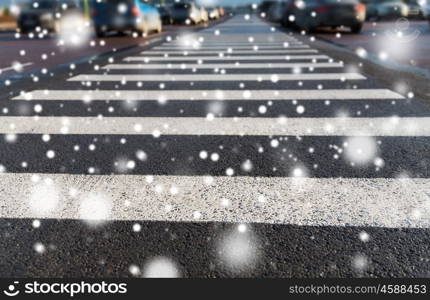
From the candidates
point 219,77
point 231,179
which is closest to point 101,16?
point 219,77

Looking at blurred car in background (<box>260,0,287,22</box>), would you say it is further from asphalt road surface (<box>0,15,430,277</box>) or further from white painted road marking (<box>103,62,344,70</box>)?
asphalt road surface (<box>0,15,430,277</box>)

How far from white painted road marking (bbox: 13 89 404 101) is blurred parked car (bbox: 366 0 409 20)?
30.2 m

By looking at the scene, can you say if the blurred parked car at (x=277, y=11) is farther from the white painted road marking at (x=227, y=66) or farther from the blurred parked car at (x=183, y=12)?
the white painted road marking at (x=227, y=66)

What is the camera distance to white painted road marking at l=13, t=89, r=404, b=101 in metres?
6.54

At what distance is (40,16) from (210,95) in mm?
20262

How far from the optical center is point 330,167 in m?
3.70

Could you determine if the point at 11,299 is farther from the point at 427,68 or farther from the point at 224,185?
the point at 427,68

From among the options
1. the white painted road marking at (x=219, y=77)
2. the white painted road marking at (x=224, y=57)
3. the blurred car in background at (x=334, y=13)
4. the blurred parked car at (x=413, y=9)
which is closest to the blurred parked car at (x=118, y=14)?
the blurred car in background at (x=334, y=13)

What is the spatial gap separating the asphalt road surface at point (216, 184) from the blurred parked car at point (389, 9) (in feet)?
98.7

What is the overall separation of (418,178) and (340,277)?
149cm

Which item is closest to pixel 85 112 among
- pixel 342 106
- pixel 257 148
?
pixel 257 148

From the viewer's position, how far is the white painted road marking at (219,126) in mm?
4734

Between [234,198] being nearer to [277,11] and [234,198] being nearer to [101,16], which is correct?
[101,16]

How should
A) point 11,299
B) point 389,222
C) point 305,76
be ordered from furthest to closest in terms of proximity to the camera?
point 305,76 < point 389,222 < point 11,299
